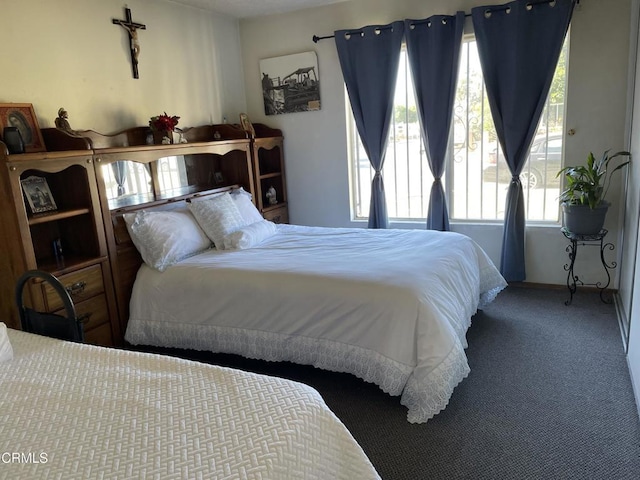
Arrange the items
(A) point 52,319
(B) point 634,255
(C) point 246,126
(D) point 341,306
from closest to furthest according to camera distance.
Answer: (A) point 52,319 → (D) point 341,306 → (B) point 634,255 → (C) point 246,126

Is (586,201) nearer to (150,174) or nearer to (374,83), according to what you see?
(374,83)

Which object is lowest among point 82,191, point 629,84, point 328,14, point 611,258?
point 611,258

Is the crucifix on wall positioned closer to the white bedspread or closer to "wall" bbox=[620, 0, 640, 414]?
the white bedspread

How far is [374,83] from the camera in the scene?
4.14m

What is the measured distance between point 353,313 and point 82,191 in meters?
1.85

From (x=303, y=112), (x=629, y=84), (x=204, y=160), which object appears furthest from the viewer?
(x=303, y=112)

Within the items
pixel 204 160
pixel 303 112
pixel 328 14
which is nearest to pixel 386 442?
pixel 204 160

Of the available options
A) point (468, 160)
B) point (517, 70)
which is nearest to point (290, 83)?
point (468, 160)

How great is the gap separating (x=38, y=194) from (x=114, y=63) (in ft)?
3.98

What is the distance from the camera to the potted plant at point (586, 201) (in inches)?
128

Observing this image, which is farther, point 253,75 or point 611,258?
point 253,75

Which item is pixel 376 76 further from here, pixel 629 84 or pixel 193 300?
pixel 193 300

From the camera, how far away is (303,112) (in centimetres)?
456

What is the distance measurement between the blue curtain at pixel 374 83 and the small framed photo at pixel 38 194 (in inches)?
103
